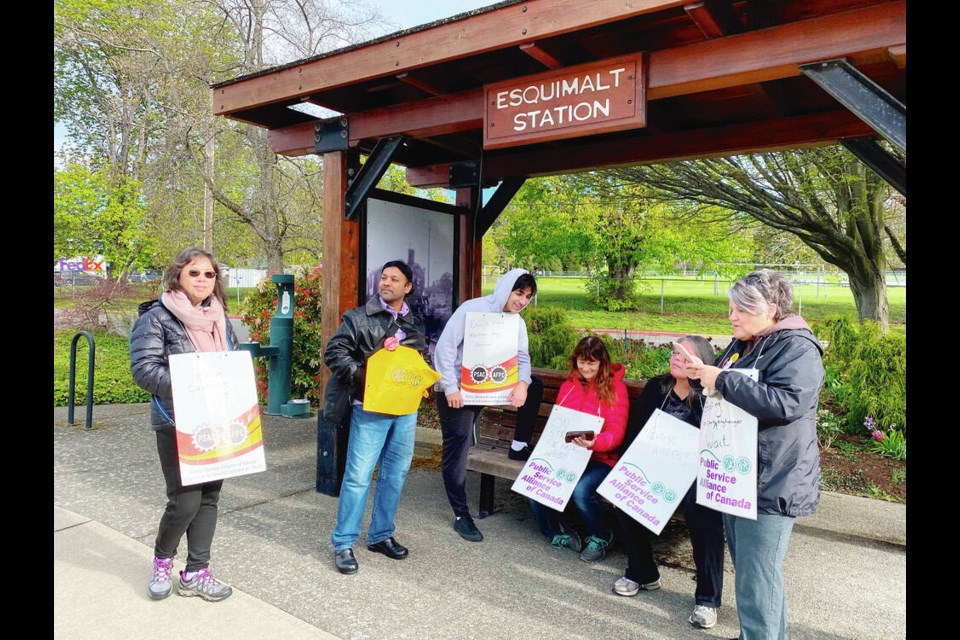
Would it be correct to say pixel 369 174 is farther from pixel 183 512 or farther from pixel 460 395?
pixel 183 512

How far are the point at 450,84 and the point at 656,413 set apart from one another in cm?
256

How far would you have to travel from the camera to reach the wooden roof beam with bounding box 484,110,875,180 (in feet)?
14.1

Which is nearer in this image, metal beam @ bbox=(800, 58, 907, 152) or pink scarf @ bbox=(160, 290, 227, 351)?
metal beam @ bbox=(800, 58, 907, 152)

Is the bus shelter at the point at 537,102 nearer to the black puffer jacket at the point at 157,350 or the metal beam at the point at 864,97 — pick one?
the metal beam at the point at 864,97

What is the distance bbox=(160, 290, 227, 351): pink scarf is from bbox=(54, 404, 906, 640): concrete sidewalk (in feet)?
4.11

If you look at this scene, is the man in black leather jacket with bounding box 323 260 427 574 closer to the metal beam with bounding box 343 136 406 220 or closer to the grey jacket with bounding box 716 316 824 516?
the metal beam with bounding box 343 136 406 220

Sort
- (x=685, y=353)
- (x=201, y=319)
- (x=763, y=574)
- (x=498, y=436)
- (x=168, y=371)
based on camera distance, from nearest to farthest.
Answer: (x=763, y=574)
(x=685, y=353)
(x=168, y=371)
(x=201, y=319)
(x=498, y=436)

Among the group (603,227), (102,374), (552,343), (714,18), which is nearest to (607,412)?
(714,18)

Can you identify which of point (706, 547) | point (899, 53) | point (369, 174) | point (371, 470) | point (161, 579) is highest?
point (899, 53)

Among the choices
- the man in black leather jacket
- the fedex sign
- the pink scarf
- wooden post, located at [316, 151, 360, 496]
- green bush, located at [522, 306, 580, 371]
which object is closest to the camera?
the pink scarf

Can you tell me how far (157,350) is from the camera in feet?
9.64

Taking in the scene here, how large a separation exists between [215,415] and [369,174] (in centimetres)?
233

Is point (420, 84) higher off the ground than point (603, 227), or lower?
lower

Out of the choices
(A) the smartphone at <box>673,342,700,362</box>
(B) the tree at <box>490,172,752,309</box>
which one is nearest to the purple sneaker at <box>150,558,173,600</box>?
(A) the smartphone at <box>673,342,700,362</box>
